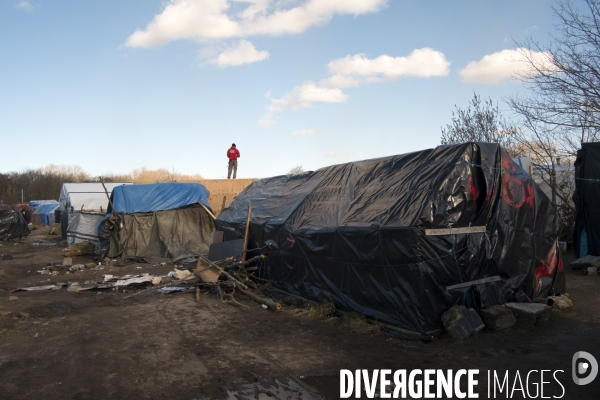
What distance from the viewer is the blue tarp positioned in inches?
671

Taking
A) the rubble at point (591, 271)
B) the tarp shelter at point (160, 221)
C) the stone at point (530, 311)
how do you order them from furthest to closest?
the tarp shelter at point (160, 221), the rubble at point (591, 271), the stone at point (530, 311)

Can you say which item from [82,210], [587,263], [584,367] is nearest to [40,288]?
[82,210]

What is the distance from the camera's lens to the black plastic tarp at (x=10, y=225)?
23750mm

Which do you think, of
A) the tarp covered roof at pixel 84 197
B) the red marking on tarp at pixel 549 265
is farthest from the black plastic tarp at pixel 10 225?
the red marking on tarp at pixel 549 265

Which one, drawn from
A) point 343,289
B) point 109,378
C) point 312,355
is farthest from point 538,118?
point 109,378

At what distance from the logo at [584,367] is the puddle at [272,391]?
9.21ft

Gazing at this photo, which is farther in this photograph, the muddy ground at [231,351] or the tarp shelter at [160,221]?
the tarp shelter at [160,221]

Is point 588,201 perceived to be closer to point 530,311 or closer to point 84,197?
point 530,311

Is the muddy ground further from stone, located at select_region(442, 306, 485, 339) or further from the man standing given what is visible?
the man standing

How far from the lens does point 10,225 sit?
78.8ft

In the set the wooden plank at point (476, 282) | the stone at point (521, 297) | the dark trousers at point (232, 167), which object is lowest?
the stone at point (521, 297)

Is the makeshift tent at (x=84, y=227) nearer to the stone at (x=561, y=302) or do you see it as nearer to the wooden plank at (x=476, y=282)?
the wooden plank at (x=476, y=282)

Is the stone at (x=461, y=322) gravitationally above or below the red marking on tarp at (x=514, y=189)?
below

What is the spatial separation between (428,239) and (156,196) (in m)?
13.5
